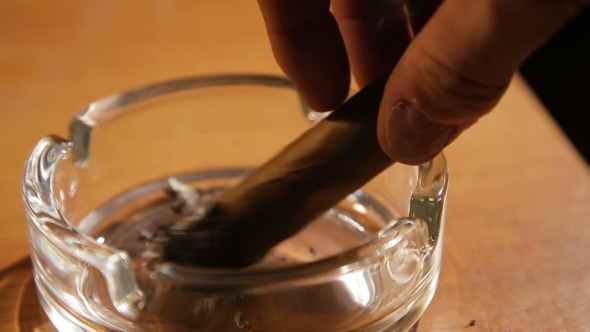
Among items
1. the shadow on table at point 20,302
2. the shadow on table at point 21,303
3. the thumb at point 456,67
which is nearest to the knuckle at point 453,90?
the thumb at point 456,67

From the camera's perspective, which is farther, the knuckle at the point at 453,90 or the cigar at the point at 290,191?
the cigar at the point at 290,191

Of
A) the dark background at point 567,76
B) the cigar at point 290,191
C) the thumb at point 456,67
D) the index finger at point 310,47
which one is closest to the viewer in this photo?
the thumb at point 456,67

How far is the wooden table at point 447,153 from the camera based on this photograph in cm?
59

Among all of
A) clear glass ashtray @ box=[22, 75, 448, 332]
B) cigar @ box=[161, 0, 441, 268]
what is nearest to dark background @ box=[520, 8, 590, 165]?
clear glass ashtray @ box=[22, 75, 448, 332]

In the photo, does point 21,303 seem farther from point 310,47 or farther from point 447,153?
point 447,153

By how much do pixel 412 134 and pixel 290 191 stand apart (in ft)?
0.40

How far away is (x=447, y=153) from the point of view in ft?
2.67

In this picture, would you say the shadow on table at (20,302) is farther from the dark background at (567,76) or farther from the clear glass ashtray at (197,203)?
the dark background at (567,76)

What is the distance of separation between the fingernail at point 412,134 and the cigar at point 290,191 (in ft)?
0.11

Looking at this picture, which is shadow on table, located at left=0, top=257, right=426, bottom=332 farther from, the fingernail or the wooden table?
the fingernail

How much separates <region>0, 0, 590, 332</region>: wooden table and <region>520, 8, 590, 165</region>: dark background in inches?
19.0

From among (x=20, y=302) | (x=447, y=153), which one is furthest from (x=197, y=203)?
(x=447, y=153)

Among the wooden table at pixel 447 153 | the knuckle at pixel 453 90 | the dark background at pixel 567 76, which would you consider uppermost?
the knuckle at pixel 453 90

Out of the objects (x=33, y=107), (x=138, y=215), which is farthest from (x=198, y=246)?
(x=33, y=107)
